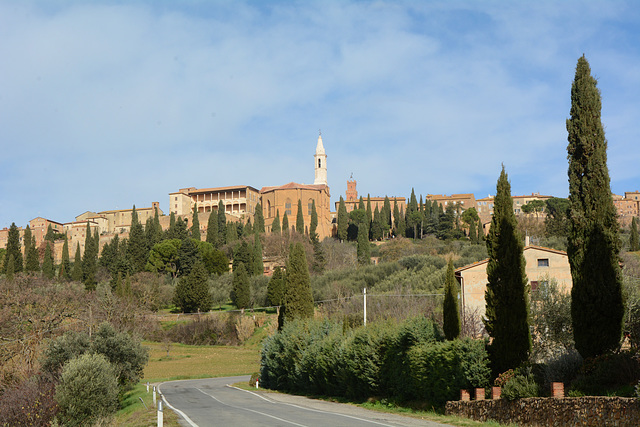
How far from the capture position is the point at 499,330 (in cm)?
1588

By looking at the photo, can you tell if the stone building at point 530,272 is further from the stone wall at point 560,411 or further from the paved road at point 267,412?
the stone wall at point 560,411

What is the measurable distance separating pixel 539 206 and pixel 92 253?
87.4m

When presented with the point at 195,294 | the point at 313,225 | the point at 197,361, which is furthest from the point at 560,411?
the point at 313,225

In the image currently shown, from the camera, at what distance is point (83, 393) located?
2134 centimetres

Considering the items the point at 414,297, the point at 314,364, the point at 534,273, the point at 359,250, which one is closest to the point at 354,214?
the point at 359,250

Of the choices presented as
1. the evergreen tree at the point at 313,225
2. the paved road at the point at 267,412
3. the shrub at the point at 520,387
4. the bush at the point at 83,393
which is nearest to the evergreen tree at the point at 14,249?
the evergreen tree at the point at 313,225

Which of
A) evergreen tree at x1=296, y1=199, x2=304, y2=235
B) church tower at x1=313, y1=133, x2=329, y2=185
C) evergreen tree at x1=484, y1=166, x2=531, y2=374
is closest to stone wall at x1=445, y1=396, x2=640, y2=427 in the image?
evergreen tree at x1=484, y1=166, x2=531, y2=374

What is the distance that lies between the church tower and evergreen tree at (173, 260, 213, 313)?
9857 centimetres

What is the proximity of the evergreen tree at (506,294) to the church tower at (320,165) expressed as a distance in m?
149

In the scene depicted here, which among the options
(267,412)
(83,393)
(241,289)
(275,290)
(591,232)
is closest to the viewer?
(591,232)

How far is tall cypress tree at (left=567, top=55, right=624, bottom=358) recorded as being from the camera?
44.2 feet

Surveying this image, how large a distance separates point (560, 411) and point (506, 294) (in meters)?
4.32

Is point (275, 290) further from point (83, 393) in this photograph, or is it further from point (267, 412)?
point (267, 412)

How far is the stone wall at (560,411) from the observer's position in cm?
1064
